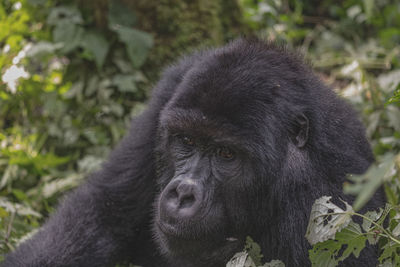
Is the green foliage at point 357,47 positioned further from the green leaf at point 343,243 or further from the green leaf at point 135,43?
the green leaf at point 135,43

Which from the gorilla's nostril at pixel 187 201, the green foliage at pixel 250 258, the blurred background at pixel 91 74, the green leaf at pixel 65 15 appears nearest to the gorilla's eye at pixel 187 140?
the gorilla's nostril at pixel 187 201

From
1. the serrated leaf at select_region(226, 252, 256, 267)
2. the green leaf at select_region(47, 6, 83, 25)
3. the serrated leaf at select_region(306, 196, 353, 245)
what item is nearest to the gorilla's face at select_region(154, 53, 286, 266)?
the serrated leaf at select_region(226, 252, 256, 267)

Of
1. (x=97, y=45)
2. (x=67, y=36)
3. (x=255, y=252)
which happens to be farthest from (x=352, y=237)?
(x=67, y=36)

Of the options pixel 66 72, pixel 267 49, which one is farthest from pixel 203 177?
pixel 66 72

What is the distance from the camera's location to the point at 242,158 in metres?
3.27

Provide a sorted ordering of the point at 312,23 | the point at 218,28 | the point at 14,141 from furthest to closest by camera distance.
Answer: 1. the point at 312,23
2. the point at 218,28
3. the point at 14,141

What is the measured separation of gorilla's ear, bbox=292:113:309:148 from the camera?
3355mm

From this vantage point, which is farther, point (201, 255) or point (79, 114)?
point (79, 114)

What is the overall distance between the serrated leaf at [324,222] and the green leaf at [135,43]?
3.41 m

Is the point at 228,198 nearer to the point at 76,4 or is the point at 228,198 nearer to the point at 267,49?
the point at 267,49

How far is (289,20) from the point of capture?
7035mm

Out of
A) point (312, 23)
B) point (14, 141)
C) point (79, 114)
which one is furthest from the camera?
point (312, 23)

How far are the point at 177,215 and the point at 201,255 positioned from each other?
0.46 meters

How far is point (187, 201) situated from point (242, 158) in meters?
0.44
